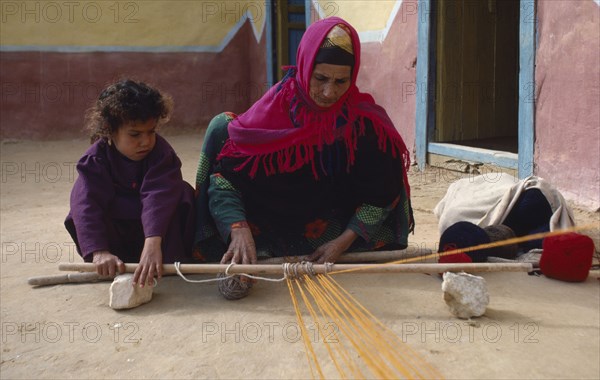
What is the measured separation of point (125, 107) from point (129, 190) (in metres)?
0.39

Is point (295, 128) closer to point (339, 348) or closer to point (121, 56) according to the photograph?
point (339, 348)

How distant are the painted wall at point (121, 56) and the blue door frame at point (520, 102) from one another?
4013 mm

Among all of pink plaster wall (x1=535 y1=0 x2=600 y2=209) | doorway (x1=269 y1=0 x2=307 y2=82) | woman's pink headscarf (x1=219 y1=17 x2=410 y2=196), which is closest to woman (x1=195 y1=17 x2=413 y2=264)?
woman's pink headscarf (x1=219 y1=17 x2=410 y2=196)

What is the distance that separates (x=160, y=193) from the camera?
8.52 ft

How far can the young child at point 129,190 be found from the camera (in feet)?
8.26

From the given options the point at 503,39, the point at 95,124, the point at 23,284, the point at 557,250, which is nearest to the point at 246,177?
the point at 95,124

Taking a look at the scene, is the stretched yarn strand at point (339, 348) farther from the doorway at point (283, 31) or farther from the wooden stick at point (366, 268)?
the doorway at point (283, 31)

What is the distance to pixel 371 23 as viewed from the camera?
6.12m

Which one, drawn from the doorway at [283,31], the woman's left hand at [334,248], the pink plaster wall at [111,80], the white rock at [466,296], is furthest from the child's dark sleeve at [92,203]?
the doorway at [283,31]

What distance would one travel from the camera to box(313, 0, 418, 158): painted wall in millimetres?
5719

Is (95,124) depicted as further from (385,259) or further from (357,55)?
(385,259)

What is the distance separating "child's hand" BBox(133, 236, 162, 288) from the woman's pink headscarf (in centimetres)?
54

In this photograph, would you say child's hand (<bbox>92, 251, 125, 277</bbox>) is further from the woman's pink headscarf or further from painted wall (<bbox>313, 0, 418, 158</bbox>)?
painted wall (<bbox>313, 0, 418, 158</bbox>)

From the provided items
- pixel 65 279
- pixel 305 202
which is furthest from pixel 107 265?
pixel 305 202
